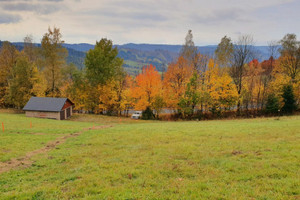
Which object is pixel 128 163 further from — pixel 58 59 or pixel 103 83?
pixel 58 59

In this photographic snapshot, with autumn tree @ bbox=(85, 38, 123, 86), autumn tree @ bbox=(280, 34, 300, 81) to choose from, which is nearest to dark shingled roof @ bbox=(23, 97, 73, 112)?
autumn tree @ bbox=(85, 38, 123, 86)

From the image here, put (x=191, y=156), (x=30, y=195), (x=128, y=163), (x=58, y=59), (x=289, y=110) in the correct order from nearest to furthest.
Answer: (x=30, y=195)
(x=128, y=163)
(x=191, y=156)
(x=289, y=110)
(x=58, y=59)

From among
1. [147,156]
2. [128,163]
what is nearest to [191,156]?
[147,156]

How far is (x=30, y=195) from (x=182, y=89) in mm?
39755

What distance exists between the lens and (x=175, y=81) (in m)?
46.7

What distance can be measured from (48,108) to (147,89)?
23311mm

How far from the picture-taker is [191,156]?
1245 cm

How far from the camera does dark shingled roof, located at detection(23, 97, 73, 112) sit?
44.0m

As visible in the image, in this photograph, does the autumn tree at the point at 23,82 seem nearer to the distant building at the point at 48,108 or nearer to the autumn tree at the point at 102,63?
the distant building at the point at 48,108

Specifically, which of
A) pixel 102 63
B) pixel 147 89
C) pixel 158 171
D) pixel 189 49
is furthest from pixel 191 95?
pixel 158 171

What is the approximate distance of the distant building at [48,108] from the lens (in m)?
43.8

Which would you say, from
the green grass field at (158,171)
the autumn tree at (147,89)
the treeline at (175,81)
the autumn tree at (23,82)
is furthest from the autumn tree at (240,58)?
the autumn tree at (23,82)

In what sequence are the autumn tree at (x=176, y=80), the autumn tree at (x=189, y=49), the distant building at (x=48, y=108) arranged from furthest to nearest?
the autumn tree at (x=189, y=49) < the autumn tree at (x=176, y=80) < the distant building at (x=48, y=108)

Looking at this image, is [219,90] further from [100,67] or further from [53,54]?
[53,54]
